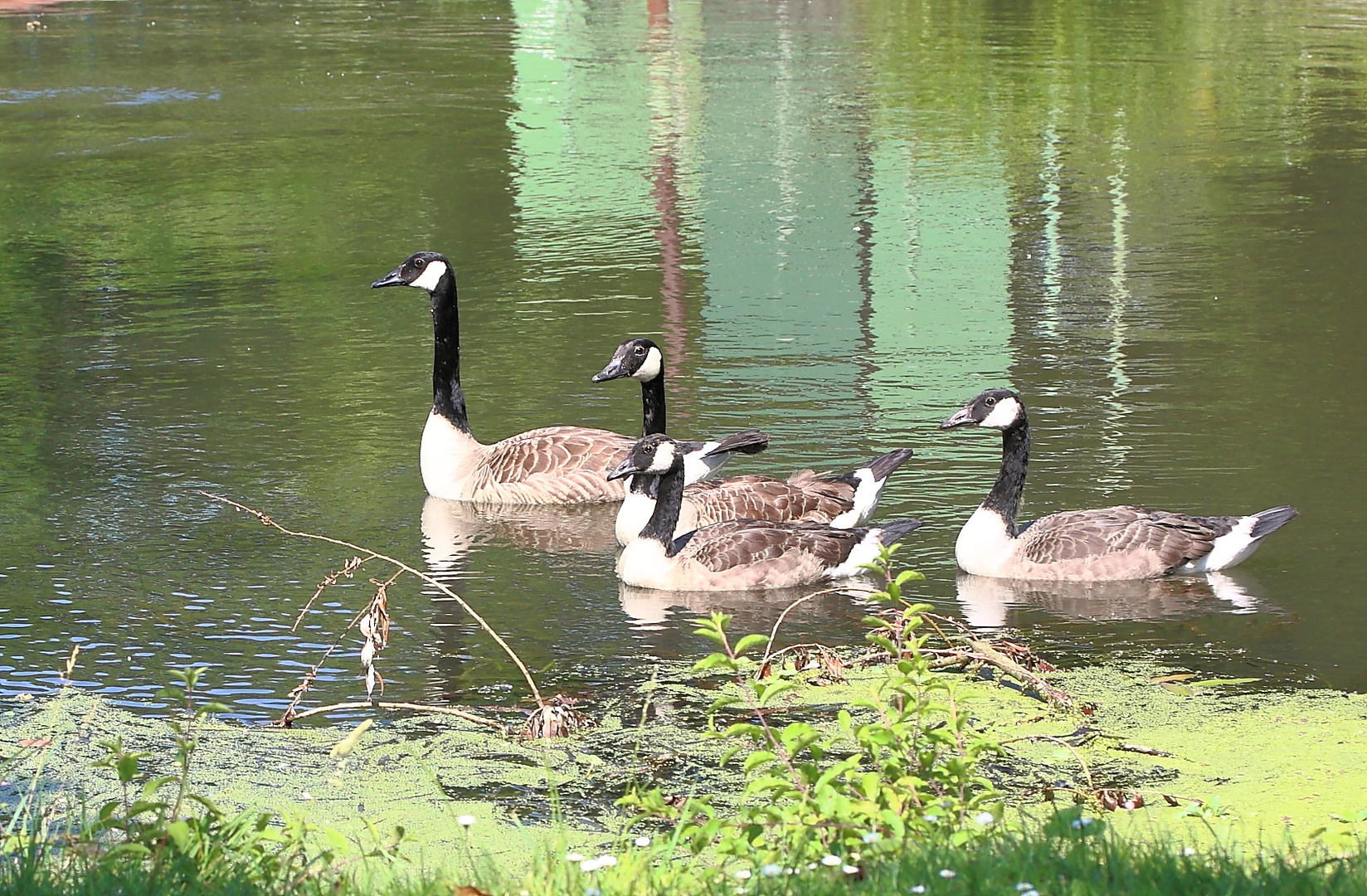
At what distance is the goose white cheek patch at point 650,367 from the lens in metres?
11.4

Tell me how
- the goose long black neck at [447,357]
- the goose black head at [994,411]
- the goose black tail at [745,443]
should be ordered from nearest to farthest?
the goose black head at [994,411] < the goose black tail at [745,443] < the goose long black neck at [447,357]

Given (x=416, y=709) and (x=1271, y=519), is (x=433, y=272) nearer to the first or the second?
(x=416, y=709)

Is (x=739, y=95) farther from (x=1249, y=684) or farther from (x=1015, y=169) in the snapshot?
(x=1249, y=684)

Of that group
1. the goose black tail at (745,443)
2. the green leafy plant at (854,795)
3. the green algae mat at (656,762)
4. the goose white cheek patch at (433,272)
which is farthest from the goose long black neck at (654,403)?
the green leafy plant at (854,795)

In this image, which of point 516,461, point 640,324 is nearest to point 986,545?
point 516,461

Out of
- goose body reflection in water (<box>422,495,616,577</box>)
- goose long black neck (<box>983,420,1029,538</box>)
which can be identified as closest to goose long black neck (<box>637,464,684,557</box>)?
goose body reflection in water (<box>422,495,616,577</box>)

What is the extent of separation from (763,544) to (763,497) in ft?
2.70

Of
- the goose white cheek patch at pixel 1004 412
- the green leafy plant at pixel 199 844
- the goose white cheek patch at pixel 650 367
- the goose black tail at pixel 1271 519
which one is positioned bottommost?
the goose black tail at pixel 1271 519

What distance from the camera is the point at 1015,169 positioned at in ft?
72.6

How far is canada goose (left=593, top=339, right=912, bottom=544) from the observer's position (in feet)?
35.0

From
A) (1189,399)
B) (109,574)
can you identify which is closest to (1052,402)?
(1189,399)

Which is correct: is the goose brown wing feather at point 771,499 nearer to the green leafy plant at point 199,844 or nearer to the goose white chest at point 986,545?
the goose white chest at point 986,545

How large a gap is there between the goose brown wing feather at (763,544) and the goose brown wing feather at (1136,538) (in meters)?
1.05

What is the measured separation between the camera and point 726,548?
32.6 ft
